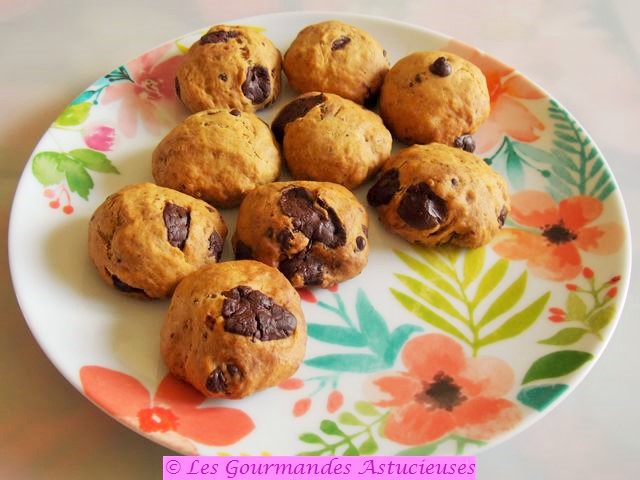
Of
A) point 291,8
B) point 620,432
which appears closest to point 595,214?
point 620,432

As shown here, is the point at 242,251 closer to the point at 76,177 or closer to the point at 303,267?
the point at 303,267

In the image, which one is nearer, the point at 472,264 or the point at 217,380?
the point at 217,380

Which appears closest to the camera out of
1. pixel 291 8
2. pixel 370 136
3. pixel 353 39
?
pixel 370 136

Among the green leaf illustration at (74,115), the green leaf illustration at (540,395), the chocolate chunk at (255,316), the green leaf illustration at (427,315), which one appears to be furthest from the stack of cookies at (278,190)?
the green leaf illustration at (540,395)

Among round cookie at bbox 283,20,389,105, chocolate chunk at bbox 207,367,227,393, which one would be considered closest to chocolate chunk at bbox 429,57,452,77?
round cookie at bbox 283,20,389,105

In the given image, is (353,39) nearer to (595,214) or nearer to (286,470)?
(595,214)

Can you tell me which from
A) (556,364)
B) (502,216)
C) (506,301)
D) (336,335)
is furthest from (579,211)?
(336,335)
